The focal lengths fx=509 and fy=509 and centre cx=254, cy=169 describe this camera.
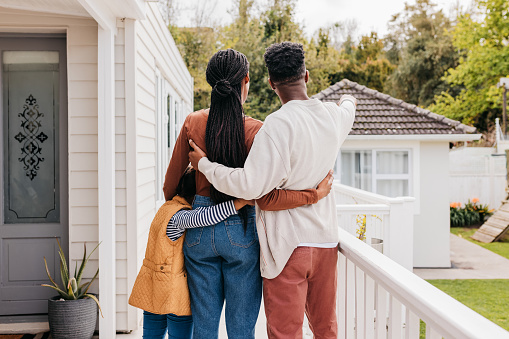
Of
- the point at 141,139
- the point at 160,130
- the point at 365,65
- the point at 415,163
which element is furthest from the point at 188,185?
the point at 365,65

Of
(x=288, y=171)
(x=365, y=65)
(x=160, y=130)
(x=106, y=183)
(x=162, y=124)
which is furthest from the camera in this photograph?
(x=365, y=65)

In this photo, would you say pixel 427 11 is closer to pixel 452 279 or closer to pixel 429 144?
pixel 429 144

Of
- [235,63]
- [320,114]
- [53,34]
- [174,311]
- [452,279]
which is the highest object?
[53,34]

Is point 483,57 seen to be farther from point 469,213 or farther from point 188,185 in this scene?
point 188,185

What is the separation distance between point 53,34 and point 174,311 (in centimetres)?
261

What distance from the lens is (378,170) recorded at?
10492 mm

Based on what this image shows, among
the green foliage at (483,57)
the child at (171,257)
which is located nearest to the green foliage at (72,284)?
the child at (171,257)

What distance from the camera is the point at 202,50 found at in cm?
2298

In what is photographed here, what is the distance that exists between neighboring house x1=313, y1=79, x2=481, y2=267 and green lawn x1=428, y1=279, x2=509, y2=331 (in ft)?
4.45

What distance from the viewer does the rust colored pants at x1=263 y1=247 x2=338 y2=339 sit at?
74.4 inches

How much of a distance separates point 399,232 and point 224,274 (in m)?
3.33

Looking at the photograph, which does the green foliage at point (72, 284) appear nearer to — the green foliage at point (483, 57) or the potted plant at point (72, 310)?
the potted plant at point (72, 310)

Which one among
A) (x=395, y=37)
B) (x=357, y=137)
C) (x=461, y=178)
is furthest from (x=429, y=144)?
(x=395, y=37)

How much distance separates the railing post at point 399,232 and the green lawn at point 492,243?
7.12m
